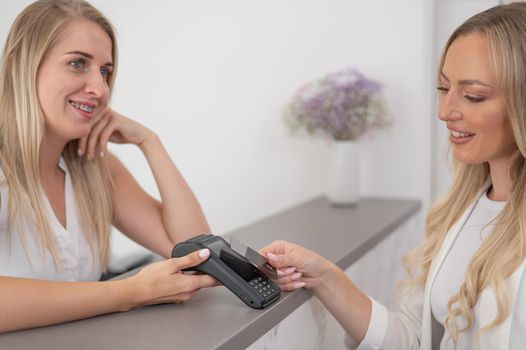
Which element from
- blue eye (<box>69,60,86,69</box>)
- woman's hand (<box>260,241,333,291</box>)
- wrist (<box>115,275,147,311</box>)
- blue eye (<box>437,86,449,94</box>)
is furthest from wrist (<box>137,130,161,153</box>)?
blue eye (<box>437,86,449,94</box>)

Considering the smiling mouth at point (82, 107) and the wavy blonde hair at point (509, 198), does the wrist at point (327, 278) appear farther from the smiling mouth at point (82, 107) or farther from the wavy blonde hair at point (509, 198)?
the smiling mouth at point (82, 107)

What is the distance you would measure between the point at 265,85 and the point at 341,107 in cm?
41

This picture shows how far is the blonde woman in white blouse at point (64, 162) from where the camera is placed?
44.9 inches

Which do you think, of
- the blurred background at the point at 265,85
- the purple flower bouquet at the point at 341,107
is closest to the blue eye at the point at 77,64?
the purple flower bouquet at the point at 341,107

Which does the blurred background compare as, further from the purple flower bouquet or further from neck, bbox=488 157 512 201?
neck, bbox=488 157 512 201

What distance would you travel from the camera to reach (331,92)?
2432mm

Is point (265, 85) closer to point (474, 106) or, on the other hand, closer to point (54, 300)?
point (474, 106)

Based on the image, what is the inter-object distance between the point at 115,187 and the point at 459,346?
891mm

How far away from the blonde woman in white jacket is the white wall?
44.9 inches

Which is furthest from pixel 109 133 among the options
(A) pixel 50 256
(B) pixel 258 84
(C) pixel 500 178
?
(B) pixel 258 84

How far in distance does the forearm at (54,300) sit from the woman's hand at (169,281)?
0.05 feet

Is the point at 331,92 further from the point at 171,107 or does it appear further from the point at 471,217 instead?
the point at 471,217

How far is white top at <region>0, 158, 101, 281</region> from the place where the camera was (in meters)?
1.33

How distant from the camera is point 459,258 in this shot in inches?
53.5
